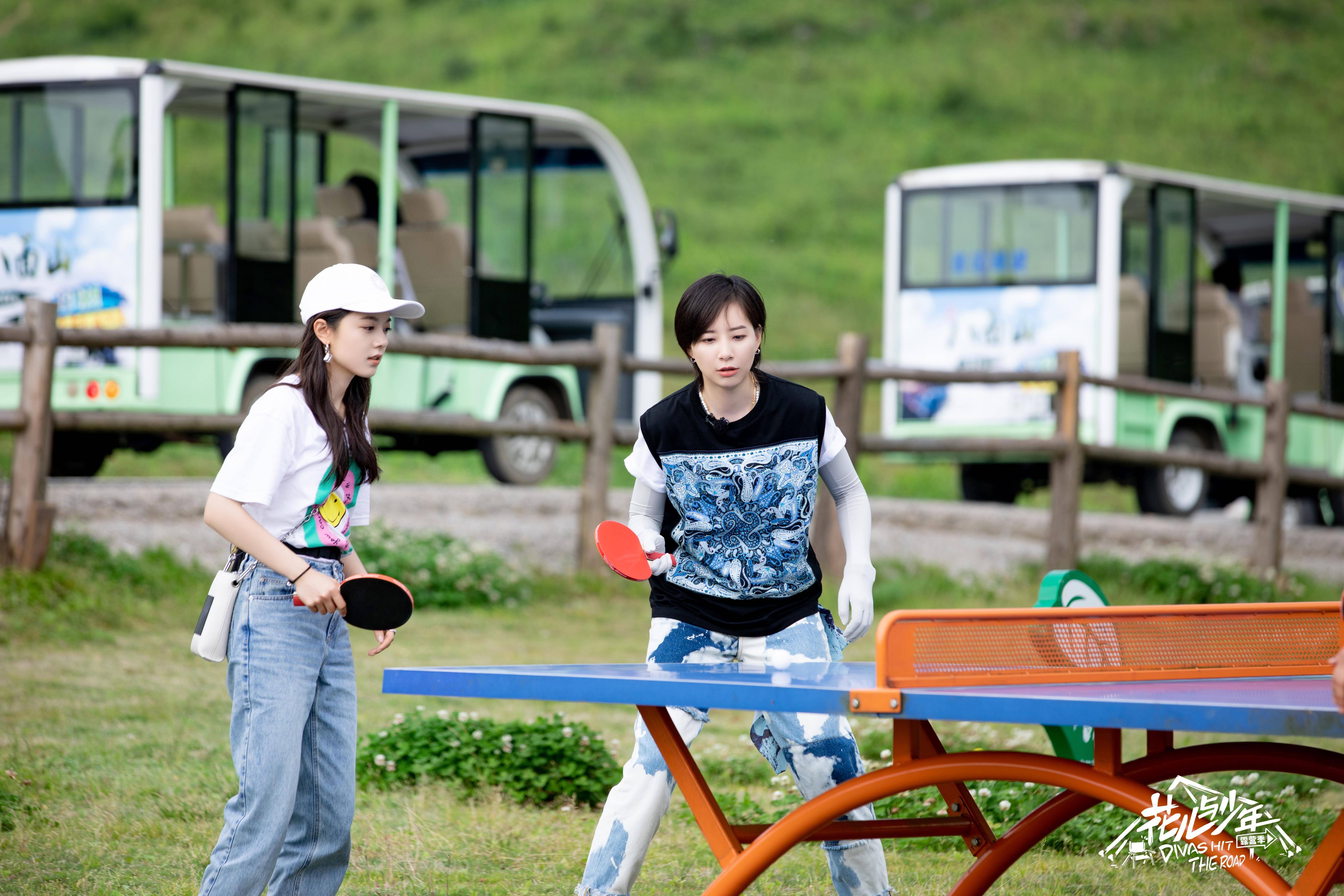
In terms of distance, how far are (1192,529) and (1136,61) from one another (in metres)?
30.7

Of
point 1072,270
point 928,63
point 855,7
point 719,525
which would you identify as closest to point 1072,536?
point 1072,270

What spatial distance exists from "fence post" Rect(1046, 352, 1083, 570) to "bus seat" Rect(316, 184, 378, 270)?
198 inches

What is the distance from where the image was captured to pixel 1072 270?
1312 cm

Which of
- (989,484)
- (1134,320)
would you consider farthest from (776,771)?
(989,484)

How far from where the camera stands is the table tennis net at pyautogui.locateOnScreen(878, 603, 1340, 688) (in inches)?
94.1

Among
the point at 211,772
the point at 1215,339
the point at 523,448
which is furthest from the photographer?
the point at 1215,339

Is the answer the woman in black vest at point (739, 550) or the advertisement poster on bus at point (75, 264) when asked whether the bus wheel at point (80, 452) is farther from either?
the woman in black vest at point (739, 550)

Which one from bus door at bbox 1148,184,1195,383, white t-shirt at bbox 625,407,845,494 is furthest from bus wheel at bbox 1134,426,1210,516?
white t-shirt at bbox 625,407,845,494

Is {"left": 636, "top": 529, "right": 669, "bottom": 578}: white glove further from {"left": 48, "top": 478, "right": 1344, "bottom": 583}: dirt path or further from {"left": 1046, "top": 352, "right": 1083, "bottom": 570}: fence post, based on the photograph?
{"left": 1046, "top": 352, "right": 1083, "bottom": 570}: fence post

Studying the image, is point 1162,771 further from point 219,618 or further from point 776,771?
point 219,618

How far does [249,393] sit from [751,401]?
7394 mm

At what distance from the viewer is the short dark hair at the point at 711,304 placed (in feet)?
10.3

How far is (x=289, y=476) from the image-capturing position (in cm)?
296

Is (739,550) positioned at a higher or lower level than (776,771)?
higher
